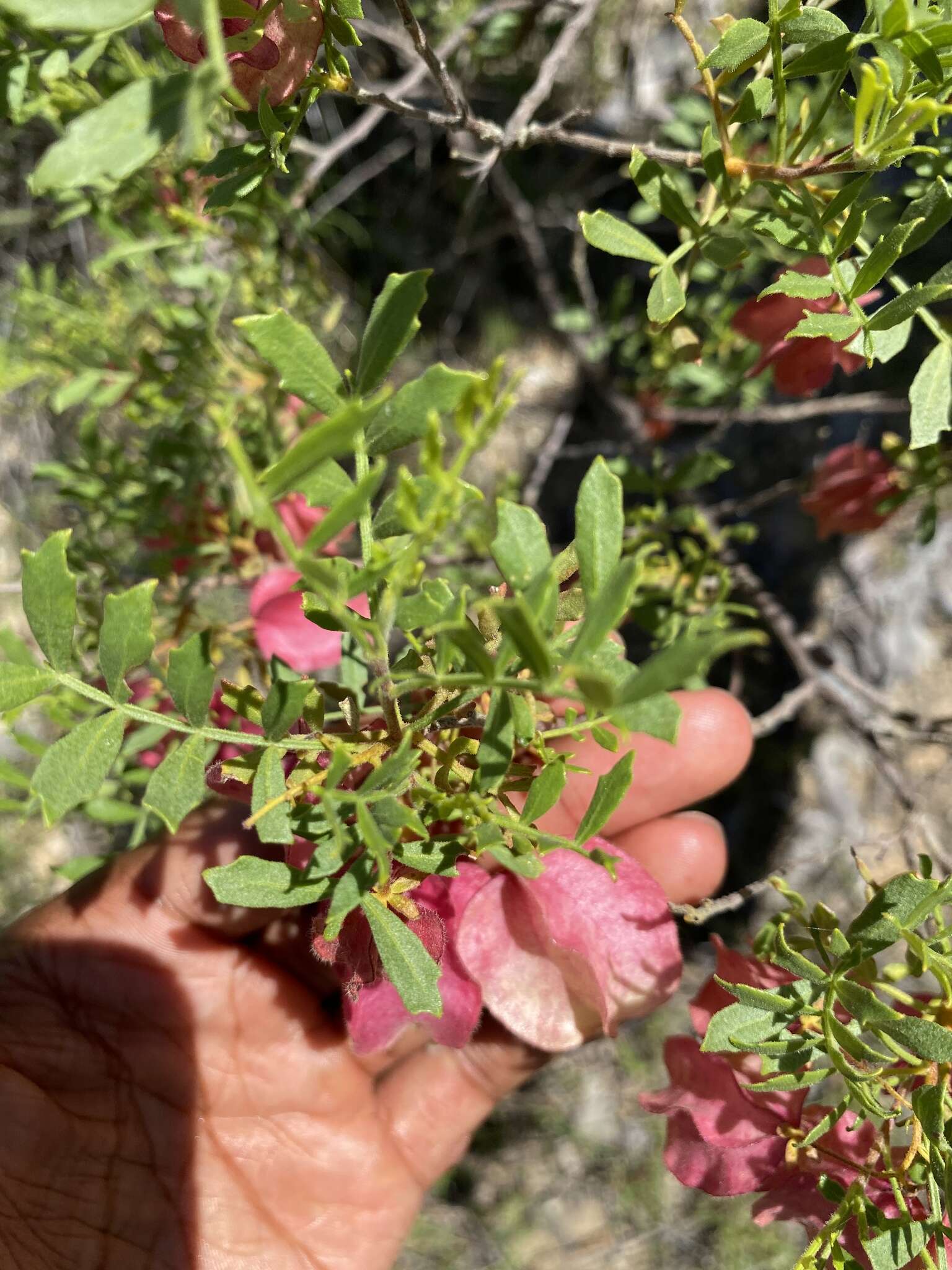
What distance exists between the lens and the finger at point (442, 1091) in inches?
62.9

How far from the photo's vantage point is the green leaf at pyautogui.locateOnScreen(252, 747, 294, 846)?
659 millimetres

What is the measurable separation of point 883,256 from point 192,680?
2.17 ft

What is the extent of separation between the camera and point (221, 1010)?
141 cm

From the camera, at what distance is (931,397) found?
2.58ft

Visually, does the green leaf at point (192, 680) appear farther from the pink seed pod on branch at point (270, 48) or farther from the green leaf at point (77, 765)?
the pink seed pod on branch at point (270, 48)

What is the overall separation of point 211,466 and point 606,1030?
3.88 feet

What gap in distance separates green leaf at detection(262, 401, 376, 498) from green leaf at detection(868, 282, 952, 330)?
50 centimetres

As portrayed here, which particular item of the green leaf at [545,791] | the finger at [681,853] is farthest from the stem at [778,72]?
the finger at [681,853]

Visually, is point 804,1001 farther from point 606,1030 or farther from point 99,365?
point 99,365

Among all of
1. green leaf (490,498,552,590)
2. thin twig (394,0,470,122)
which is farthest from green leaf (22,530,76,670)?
thin twig (394,0,470,122)

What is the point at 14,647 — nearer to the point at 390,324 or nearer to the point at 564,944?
the point at 390,324

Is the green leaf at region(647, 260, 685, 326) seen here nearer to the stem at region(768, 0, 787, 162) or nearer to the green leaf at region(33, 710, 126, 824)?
the stem at region(768, 0, 787, 162)

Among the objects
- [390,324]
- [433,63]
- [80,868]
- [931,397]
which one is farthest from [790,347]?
[80,868]

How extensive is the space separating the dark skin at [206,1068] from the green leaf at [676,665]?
98 cm
